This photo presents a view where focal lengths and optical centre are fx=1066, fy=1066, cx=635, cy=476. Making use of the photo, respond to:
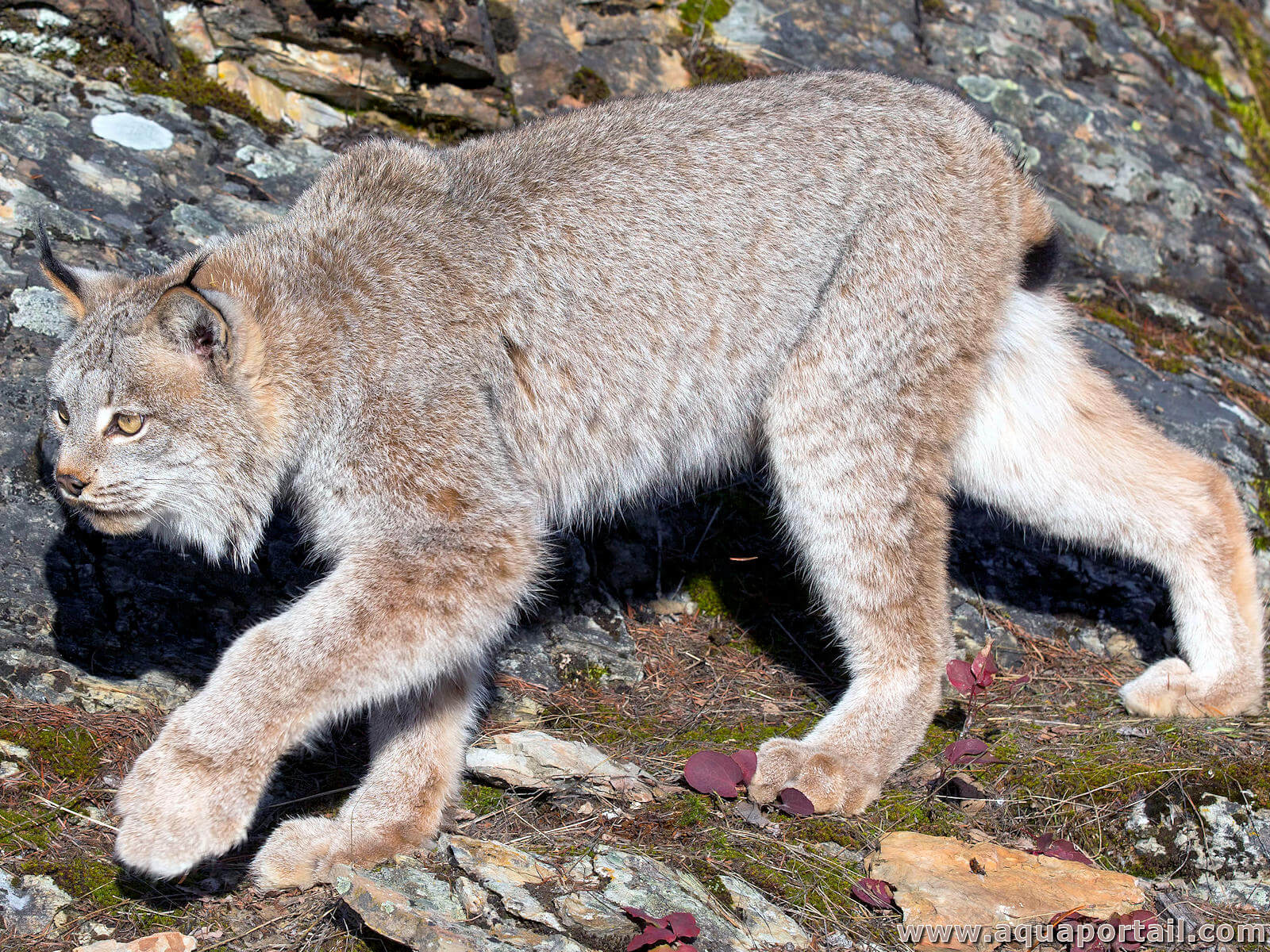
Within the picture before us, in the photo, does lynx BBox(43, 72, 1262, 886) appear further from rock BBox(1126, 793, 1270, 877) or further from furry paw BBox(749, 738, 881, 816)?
rock BBox(1126, 793, 1270, 877)

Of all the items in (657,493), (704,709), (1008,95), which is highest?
(1008,95)

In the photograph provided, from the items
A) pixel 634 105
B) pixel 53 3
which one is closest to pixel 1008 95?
pixel 634 105

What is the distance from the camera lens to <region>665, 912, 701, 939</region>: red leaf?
2924 mm

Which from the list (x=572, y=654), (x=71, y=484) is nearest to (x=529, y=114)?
(x=572, y=654)

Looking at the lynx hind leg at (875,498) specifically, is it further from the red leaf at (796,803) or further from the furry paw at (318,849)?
the furry paw at (318,849)

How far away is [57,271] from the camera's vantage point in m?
3.77

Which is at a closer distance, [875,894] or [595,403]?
[875,894]

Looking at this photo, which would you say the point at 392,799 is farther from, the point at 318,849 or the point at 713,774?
the point at 713,774

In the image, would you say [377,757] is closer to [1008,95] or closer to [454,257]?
[454,257]

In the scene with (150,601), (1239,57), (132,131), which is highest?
(1239,57)

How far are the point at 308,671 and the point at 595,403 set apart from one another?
1.49 meters

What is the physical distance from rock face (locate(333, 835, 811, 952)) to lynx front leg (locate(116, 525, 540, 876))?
45cm

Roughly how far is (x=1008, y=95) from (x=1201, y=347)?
221cm

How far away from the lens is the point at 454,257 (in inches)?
156
